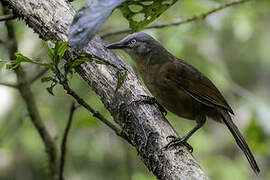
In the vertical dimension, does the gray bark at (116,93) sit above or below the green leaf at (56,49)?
below

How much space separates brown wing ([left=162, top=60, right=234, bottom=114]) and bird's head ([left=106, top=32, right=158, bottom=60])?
213 mm

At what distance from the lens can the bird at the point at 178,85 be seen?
3168 mm

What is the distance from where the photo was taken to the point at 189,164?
83.0 inches

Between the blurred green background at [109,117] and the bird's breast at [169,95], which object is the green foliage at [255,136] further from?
the bird's breast at [169,95]

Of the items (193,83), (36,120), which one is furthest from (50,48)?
(193,83)

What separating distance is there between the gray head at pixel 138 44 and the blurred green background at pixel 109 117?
9.7 inches

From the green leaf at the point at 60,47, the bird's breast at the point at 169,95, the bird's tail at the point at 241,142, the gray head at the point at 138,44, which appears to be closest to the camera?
the green leaf at the point at 60,47

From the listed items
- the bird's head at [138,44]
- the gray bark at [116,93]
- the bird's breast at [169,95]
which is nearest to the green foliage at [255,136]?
the bird's breast at [169,95]

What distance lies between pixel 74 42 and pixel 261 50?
249 inches

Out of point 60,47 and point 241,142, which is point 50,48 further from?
point 241,142

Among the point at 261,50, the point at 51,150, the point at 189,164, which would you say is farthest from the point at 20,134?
the point at 261,50

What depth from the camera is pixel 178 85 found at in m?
3.24

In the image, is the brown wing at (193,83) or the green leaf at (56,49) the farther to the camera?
the brown wing at (193,83)

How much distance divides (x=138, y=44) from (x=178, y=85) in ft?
1.48
